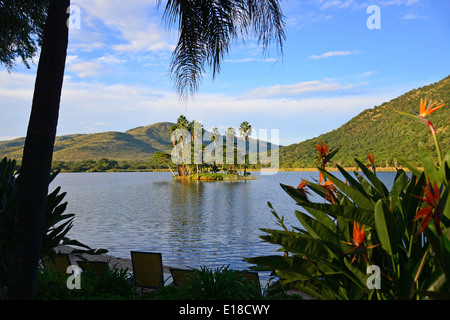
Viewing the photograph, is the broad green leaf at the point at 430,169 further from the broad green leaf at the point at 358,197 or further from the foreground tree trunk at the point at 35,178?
the foreground tree trunk at the point at 35,178

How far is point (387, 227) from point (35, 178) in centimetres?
273

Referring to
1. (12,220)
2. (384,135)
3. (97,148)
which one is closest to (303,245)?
(12,220)

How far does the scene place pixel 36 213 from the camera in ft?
9.37

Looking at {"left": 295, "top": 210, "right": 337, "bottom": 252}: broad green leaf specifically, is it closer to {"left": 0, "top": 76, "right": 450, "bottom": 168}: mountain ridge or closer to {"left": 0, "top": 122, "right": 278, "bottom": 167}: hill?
{"left": 0, "top": 76, "right": 450, "bottom": 168}: mountain ridge

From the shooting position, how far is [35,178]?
9.38ft

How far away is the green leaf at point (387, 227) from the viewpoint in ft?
7.45

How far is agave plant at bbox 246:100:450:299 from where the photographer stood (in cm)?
237

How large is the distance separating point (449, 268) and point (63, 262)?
5024 millimetres

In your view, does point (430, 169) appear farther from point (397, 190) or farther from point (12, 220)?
point (12, 220)

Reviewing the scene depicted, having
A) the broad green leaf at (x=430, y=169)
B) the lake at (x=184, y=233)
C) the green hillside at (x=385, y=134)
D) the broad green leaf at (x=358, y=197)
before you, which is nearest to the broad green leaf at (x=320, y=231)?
the broad green leaf at (x=358, y=197)

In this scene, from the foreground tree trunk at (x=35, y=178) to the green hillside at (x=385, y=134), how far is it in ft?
136

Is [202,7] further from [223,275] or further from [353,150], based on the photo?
[353,150]

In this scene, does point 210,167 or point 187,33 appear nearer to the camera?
point 187,33

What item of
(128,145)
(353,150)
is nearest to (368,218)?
(353,150)
